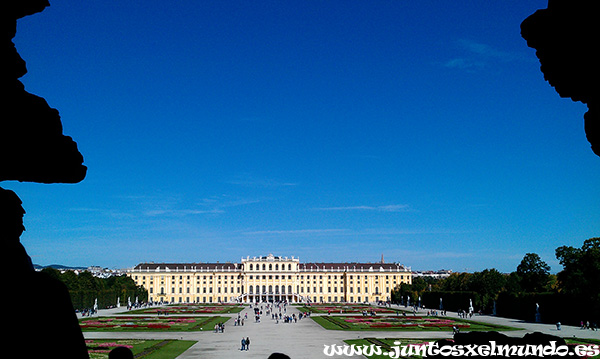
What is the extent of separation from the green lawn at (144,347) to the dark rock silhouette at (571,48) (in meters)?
29.4

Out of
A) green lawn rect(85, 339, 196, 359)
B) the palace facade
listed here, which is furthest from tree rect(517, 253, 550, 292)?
the palace facade

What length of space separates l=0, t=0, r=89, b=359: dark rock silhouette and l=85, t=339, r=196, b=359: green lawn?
85.5 ft

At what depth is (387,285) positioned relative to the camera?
526 feet

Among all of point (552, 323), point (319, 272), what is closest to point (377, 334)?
point (552, 323)

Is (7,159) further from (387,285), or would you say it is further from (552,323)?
(387,285)

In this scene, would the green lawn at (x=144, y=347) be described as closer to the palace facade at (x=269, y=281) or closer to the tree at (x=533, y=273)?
the tree at (x=533, y=273)

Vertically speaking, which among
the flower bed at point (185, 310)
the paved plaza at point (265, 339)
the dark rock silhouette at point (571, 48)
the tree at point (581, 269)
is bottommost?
the flower bed at point (185, 310)

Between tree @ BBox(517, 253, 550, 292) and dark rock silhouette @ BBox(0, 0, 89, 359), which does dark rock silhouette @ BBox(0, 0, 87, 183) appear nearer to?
dark rock silhouette @ BBox(0, 0, 89, 359)

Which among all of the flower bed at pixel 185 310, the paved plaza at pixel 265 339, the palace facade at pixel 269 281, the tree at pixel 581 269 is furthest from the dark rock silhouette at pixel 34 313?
the palace facade at pixel 269 281

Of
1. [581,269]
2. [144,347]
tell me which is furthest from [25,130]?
[581,269]

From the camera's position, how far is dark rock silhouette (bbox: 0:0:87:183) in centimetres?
668

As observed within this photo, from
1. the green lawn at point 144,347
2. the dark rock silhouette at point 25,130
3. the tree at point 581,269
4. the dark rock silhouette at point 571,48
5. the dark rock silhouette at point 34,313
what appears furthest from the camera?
the tree at point 581,269

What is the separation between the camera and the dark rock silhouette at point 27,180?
555cm

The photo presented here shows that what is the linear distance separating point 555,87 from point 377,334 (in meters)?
43.4
